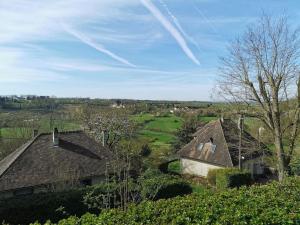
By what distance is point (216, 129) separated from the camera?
3928cm

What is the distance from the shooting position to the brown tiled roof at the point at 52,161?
22.8m

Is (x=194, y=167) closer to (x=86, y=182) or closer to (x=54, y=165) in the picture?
(x=86, y=182)

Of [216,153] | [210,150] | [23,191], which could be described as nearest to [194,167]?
[210,150]

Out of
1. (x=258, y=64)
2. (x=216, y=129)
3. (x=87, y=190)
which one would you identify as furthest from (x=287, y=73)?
(x=216, y=129)

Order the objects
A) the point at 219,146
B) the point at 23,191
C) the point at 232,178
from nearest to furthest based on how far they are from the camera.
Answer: the point at 23,191 → the point at 232,178 → the point at 219,146

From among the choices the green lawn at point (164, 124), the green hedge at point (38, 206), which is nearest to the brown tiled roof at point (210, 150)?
the green hedge at point (38, 206)

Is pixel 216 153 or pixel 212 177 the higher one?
pixel 216 153

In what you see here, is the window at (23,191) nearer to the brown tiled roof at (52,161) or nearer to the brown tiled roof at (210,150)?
the brown tiled roof at (52,161)

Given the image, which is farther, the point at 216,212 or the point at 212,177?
the point at 212,177

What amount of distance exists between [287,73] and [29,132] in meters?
32.7

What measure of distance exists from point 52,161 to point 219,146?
61.0ft

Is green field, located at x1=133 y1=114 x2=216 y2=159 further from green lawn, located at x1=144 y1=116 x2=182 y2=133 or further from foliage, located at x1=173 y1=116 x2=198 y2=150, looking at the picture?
foliage, located at x1=173 y1=116 x2=198 y2=150

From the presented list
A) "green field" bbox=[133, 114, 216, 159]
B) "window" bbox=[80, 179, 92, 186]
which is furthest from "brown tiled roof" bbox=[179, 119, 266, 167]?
"window" bbox=[80, 179, 92, 186]

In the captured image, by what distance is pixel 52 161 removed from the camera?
2509 cm
